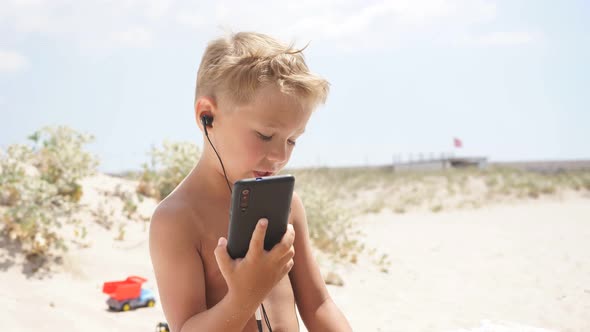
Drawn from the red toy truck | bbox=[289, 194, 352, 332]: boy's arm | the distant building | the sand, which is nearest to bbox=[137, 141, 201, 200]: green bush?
the sand

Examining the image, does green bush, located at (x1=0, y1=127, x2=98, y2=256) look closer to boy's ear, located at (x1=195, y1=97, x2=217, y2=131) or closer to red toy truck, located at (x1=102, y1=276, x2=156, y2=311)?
red toy truck, located at (x1=102, y1=276, x2=156, y2=311)

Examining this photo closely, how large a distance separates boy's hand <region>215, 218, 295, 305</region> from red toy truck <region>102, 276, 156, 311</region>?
2.90 m

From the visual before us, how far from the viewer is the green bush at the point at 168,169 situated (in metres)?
6.76

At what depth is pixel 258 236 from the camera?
1584mm

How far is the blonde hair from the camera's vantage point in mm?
1761

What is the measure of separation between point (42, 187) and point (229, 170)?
3972 millimetres

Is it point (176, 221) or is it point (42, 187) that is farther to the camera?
point (42, 187)

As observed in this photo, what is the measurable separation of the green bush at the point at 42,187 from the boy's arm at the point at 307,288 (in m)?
3.42

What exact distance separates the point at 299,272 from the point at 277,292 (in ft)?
0.48

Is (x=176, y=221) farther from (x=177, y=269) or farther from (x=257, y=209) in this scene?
(x=257, y=209)

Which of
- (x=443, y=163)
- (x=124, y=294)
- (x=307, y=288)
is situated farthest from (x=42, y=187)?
(x=443, y=163)

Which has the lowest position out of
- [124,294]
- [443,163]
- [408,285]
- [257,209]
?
[443,163]

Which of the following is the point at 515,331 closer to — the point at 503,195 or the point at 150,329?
the point at 150,329

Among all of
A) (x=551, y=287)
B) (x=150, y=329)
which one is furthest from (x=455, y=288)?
(x=150, y=329)
